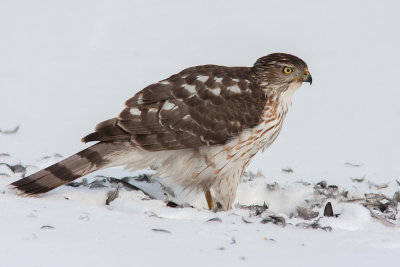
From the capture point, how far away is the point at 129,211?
5078 mm

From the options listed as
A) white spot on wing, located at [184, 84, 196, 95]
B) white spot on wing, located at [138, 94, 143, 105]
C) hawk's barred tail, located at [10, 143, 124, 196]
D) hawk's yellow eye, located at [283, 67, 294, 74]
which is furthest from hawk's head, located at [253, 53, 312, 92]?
hawk's barred tail, located at [10, 143, 124, 196]

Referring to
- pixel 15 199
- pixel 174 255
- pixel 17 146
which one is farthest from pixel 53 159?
pixel 174 255

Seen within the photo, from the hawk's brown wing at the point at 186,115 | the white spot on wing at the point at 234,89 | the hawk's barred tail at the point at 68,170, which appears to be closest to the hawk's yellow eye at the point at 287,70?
the hawk's brown wing at the point at 186,115

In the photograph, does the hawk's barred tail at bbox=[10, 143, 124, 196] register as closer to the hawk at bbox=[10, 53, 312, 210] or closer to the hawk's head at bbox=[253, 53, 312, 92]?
the hawk at bbox=[10, 53, 312, 210]

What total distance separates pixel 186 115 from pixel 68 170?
1.09 m

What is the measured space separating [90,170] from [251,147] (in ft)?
4.55

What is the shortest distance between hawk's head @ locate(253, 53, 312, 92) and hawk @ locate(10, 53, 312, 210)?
0.33 ft

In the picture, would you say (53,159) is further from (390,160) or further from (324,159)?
(390,160)

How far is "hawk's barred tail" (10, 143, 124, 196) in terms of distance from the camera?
5.43m

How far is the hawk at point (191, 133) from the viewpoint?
573 centimetres

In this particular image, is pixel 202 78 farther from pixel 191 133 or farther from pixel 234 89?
pixel 191 133

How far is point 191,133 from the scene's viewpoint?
226 inches

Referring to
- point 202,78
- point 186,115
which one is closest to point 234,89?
point 202,78

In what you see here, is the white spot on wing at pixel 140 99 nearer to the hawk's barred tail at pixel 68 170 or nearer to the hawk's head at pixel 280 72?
the hawk's barred tail at pixel 68 170
